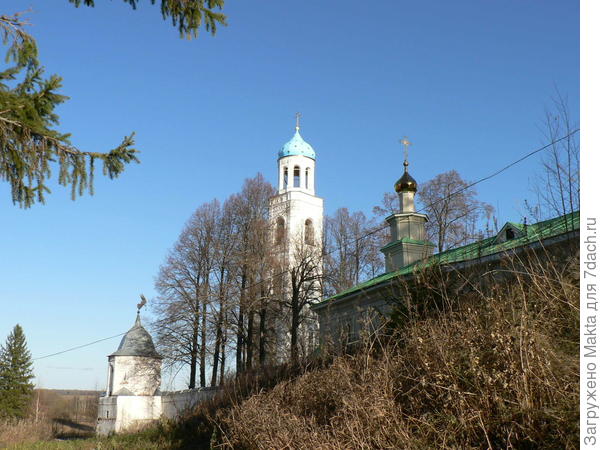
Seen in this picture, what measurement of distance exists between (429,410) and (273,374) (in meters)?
7.35

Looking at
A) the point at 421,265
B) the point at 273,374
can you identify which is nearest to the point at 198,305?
the point at 273,374

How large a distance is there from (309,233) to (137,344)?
1187 cm

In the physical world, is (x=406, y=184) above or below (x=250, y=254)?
above

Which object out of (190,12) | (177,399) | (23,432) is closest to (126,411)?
(177,399)

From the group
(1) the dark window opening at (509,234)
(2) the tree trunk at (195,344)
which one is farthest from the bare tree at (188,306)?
(1) the dark window opening at (509,234)

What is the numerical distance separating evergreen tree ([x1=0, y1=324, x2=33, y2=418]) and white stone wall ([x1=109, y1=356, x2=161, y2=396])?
18.2m

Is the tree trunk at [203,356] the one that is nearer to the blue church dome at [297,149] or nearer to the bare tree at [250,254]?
the bare tree at [250,254]

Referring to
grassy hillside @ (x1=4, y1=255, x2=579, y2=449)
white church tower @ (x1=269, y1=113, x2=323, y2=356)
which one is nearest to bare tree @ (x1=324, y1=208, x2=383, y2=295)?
white church tower @ (x1=269, y1=113, x2=323, y2=356)

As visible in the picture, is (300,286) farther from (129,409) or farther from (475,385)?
(475,385)

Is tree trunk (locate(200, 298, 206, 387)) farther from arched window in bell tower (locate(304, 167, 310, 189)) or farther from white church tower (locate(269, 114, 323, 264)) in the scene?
arched window in bell tower (locate(304, 167, 310, 189))

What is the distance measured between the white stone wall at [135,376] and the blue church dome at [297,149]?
644 inches

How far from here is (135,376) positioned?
31.8 meters

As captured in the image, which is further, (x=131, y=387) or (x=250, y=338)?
(x=131, y=387)

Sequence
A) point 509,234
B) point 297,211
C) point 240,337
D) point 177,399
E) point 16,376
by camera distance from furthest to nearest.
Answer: point 16,376 → point 297,211 → point 240,337 → point 177,399 → point 509,234
